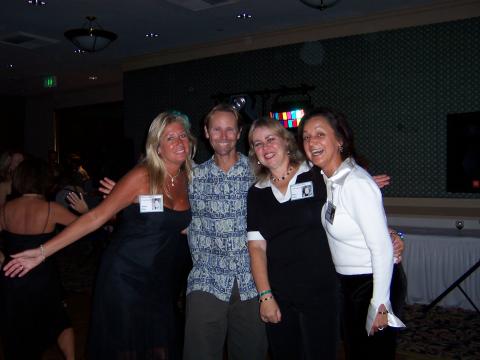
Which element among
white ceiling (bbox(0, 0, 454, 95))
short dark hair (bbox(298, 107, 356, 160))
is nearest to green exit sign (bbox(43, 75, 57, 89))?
white ceiling (bbox(0, 0, 454, 95))

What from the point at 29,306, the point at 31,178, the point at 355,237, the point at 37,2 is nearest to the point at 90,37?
the point at 37,2

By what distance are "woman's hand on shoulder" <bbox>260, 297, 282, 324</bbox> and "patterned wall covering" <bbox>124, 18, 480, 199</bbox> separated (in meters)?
4.70

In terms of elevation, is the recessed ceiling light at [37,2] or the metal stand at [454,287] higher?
the recessed ceiling light at [37,2]

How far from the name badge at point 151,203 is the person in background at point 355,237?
0.73m

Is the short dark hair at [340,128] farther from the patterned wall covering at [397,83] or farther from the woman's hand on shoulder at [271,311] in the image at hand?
the patterned wall covering at [397,83]

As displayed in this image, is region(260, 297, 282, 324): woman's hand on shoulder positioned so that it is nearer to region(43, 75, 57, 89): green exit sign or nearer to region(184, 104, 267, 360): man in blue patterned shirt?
region(184, 104, 267, 360): man in blue patterned shirt

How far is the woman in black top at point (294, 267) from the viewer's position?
179cm

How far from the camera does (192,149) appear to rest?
2.29 meters

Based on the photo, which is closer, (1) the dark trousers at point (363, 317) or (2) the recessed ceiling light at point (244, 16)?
(1) the dark trousers at point (363, 317)

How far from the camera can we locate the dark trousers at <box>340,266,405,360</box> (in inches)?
66.1

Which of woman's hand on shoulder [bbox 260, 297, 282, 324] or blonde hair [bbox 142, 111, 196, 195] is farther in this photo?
blonde hair [bbox 142, 111, 196, 195]

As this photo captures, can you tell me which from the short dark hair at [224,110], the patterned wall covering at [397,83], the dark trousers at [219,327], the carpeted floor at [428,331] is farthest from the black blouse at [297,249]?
the patterned wall covering at [397,83]

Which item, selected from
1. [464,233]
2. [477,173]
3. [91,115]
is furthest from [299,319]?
[91,115]

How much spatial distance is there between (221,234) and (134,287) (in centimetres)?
49
